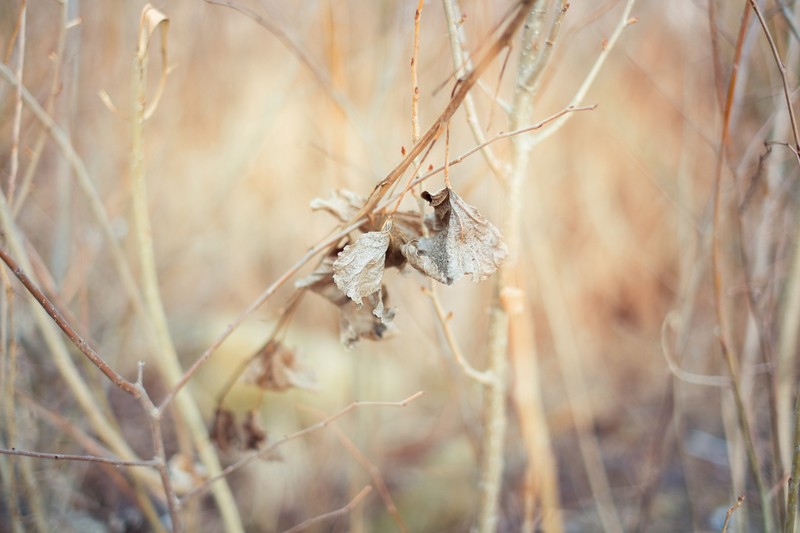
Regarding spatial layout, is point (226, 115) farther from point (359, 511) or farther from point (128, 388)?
point (128, 388)

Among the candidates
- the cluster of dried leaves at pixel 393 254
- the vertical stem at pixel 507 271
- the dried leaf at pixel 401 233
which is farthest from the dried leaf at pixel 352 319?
the vertical stem at pixel 507 271

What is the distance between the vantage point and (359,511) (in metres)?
1.80

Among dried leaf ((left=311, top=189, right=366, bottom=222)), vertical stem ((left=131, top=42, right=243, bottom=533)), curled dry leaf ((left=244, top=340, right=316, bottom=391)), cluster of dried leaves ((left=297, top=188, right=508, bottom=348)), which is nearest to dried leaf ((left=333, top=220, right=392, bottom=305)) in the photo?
cluster of dried leaves ((left=297, top=188, right=508, bottom=348))

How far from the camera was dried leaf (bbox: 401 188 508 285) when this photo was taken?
79 centimetres

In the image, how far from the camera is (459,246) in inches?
31.3

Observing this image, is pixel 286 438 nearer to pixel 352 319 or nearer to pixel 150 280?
pixel 352 319

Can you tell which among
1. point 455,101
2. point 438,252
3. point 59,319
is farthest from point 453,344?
point 59,319

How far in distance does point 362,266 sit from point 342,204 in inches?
8.0

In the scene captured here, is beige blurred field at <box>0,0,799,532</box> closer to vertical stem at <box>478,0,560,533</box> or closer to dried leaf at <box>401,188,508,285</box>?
vertical stem at <box>478,0,560,533</box>

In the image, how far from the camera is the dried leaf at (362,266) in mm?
786

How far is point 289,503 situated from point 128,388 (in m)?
1.88

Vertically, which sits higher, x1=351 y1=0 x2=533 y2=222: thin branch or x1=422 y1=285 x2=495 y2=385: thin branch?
x1=351 y1=0 x2=533 y2=222: thin branch

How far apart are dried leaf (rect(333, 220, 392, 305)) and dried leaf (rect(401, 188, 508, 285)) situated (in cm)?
4

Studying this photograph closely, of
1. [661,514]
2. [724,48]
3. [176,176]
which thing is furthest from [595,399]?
[176,176]
